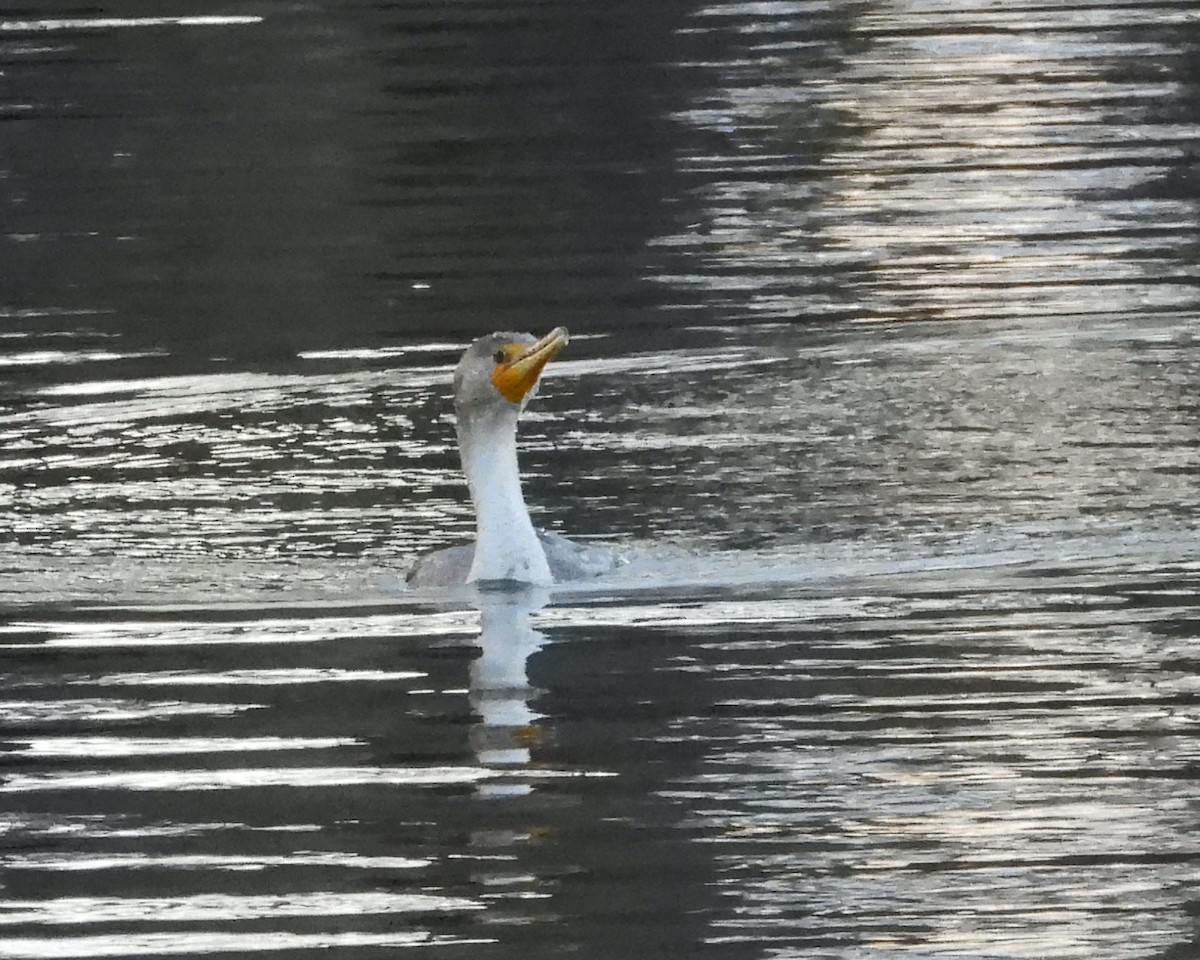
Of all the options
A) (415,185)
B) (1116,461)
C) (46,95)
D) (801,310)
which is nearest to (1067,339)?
(801,310)

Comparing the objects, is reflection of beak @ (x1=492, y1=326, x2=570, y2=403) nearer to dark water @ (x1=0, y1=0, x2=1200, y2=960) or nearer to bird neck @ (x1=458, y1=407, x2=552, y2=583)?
bird neck @ (x1=458, y1=407, x2=552, y2=583)

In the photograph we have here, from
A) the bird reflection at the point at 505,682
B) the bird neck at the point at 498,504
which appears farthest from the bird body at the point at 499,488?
the bird reflection at the point at 505,682

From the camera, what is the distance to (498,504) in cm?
1119

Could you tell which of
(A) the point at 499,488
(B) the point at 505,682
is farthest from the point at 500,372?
(B) the point at 505,682

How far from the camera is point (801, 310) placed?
15781 millimetres

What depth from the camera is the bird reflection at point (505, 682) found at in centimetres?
848

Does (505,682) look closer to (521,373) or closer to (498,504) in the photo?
(498,504)

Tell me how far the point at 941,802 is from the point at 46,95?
16336 millimetres

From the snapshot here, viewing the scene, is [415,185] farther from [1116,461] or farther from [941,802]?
[941,802]

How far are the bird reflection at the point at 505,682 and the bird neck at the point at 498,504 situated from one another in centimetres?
7

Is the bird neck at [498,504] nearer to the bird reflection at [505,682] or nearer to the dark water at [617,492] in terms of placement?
the bird reflection at [505,682]

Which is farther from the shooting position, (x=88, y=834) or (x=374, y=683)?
(x=374, y=683)

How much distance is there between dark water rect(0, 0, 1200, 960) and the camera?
753 cm

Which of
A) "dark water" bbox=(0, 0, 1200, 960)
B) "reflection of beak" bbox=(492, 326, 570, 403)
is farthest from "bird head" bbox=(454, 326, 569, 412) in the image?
"dark water" bbox=(0, 0, 1200, 960)
